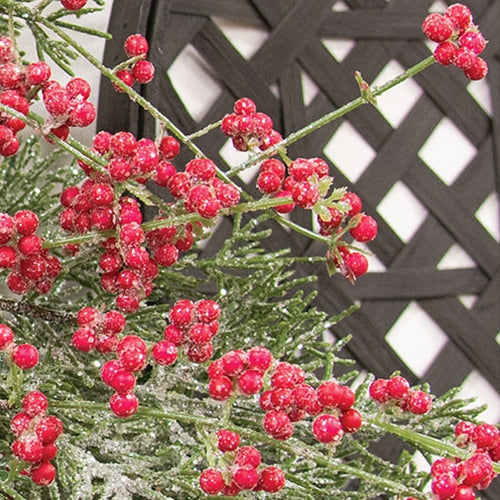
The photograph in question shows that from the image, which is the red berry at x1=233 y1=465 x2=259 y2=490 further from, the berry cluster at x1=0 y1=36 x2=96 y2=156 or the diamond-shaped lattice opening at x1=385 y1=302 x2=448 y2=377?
the diamond-shaped lattice opening at x1=385 y1=302 x2=448 y2=377

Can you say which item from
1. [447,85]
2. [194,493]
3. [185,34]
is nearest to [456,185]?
[447,85]

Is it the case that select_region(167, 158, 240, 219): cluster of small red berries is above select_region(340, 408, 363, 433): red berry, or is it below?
above

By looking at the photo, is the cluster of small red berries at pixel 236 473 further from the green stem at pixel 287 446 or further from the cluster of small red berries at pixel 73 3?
the cluster of small red berries at pixel 73 3

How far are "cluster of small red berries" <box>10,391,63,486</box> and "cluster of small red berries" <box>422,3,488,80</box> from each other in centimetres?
21

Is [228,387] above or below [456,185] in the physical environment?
below

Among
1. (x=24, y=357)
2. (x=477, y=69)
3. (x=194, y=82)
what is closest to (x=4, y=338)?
(x=24, y=357)

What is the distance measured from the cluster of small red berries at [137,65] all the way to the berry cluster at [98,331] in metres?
0.10

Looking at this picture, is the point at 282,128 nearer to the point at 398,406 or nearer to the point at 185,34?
the point at 185,34

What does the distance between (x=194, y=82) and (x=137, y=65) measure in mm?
248

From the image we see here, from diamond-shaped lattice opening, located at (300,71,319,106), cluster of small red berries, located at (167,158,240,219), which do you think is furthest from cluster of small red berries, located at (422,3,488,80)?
diamond-shaped lattice opening, located at (300,71,319,106)

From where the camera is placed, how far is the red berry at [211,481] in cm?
29

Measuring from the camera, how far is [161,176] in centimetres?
33

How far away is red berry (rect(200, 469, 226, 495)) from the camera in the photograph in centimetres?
29

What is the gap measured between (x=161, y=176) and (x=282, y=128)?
0.30 m
